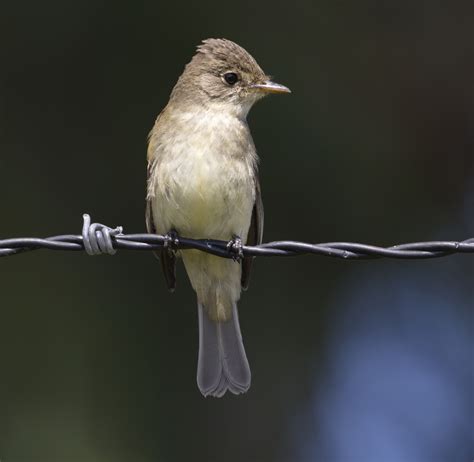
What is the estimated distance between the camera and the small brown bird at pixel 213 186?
605 centimetres

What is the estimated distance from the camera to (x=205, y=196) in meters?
6.00

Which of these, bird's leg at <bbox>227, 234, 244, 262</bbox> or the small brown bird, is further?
the small brown bird

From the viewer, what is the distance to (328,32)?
860 centimetres

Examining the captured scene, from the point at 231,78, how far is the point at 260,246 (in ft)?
7.16

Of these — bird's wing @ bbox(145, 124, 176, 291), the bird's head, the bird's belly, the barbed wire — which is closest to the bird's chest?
the bird's belly

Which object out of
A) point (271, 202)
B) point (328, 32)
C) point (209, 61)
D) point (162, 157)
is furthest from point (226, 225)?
point (328, 32)

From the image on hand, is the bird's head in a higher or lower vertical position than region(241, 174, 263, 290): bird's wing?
higher

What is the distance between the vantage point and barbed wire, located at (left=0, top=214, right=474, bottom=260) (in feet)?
14.7

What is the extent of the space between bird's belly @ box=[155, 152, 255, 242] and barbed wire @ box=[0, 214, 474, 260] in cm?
107

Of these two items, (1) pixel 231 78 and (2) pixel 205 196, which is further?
(1) pixel 231 78

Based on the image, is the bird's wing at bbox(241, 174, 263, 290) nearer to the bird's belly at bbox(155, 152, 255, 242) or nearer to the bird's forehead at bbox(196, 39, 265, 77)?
the bird's belly at bbox(155, 152, 255, 242)

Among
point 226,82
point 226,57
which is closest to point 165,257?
point 226,82

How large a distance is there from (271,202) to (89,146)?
133cm

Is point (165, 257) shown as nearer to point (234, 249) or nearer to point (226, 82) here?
point (226, 82)
